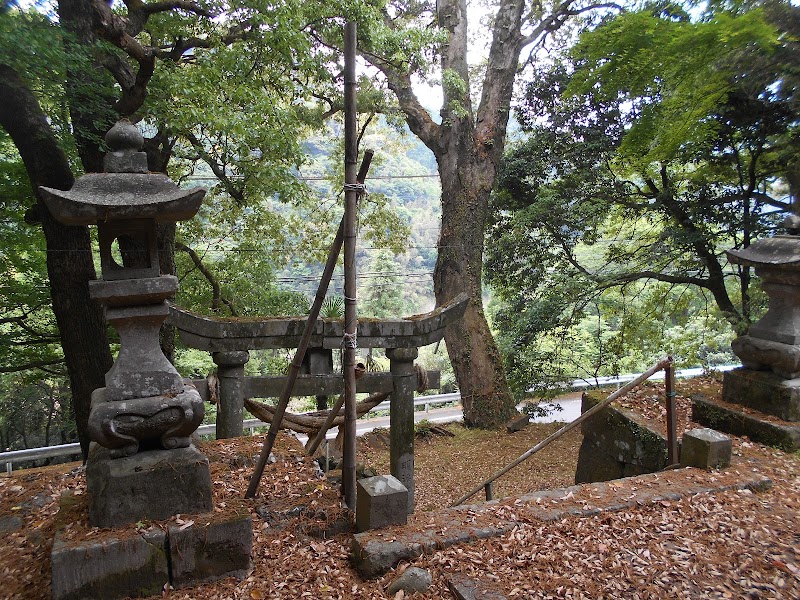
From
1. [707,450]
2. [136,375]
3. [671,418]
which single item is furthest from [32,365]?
[707,450]

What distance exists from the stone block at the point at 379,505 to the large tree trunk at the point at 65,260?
4381 mm

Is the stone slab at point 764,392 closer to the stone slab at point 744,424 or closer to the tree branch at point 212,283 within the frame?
the stone slab at point 744,424

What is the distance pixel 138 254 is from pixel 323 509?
219 cm

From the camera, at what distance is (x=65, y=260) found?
6.38 m

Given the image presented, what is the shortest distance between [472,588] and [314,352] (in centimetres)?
310

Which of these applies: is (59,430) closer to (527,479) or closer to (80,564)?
(527,479)

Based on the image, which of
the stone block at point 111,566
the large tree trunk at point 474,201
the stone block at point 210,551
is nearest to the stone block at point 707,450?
the stone block at point 210,551

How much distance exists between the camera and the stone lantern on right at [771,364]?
5273 millimetres

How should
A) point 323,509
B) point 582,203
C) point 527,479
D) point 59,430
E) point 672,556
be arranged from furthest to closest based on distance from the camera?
point 59,430, point 582,203, point 527,479, point 323,509, point 672,556

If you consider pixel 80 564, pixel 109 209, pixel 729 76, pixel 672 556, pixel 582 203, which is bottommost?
pixel 672 556

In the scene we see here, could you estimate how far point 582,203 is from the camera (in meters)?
9.48

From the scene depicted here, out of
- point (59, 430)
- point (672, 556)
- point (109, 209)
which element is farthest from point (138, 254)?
point (59, 430)

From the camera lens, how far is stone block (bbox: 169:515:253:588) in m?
3.02

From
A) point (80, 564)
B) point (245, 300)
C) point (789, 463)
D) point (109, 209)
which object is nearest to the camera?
point (80, 564)
